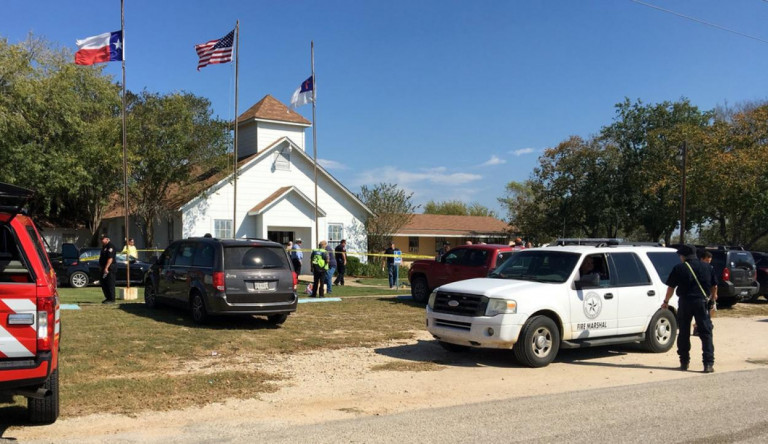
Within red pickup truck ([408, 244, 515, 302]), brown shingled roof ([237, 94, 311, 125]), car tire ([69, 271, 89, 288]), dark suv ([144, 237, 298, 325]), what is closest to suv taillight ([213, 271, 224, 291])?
dark suv ([144, 237, 298, 325])

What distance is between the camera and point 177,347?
10.1m

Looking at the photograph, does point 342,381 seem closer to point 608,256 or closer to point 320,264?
point 608,256

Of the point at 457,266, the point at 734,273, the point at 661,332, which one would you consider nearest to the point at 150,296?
the point at 457,266

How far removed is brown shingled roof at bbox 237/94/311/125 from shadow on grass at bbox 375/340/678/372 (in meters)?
23.2

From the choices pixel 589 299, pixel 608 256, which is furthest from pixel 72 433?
pixel 608 256

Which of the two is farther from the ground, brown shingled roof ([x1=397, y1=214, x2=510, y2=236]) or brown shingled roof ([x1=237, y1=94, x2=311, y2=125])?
brown shingled roof ([x1=237, y1=94, x2=311, y2=125])

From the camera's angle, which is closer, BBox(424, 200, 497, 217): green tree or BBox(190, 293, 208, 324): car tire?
BBox(190, 293, 208, 324): car tire

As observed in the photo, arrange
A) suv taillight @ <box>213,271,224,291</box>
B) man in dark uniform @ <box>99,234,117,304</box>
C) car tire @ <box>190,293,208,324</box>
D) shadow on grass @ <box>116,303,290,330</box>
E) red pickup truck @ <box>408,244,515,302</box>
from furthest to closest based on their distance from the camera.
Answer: red pickup truck @ <box>408,244,515,302</box>
man in dark uniform @ <box>99,234,117,304</box>
shadow on grass @ <box>116,303,290,330</box>
car tire @ <box>190,293,208,324</box>
suv taillight @ <box>213,271,224,291</box>

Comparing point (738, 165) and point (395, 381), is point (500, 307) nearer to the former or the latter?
point (395, 381)

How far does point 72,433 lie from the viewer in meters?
5.89

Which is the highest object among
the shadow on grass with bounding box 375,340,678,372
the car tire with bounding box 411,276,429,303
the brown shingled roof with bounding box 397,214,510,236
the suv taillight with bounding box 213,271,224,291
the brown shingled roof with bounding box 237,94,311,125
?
the brown shingled roof with bounding box 237,94,311,125

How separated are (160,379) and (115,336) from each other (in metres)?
3.13

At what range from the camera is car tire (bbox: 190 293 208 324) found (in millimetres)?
12070

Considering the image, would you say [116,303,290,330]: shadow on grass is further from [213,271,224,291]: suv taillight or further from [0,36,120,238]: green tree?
[0,36,120,238]: green tree
